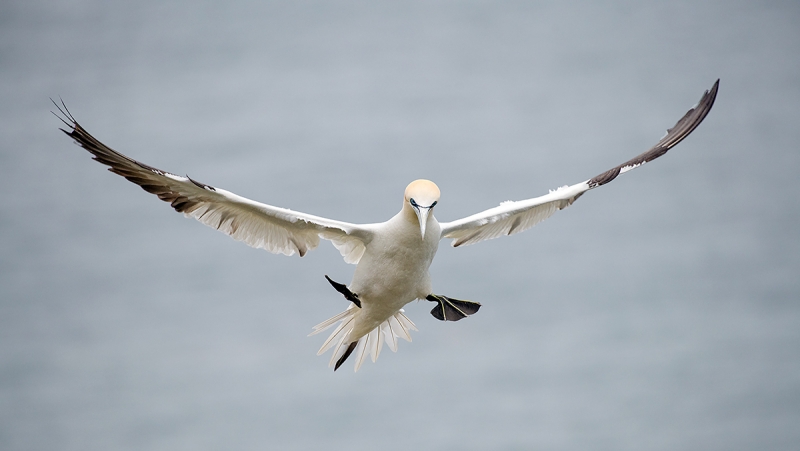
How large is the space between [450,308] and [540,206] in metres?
1.54

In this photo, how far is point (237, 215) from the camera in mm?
10773

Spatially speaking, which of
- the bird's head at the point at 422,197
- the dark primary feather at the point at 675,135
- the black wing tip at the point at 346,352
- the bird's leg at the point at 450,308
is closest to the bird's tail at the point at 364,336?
the black wing tip at the point at 346,352

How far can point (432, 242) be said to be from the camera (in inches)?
418

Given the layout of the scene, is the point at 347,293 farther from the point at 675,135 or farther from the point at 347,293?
the point at 675,135

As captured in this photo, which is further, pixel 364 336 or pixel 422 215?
pixel 364 336

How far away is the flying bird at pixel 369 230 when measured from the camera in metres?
10.1

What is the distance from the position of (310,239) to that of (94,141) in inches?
96.6

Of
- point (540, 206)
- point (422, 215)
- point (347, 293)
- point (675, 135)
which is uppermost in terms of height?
point (675, 135)

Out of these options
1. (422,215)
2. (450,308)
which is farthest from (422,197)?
(450,308)

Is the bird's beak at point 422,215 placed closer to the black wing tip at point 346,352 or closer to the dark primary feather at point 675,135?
the dark primary feather at point 675,135

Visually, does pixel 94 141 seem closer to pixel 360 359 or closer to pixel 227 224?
pixel 227 224

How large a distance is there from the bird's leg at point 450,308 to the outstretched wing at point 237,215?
990mm

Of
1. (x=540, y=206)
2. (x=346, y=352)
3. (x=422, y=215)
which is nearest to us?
(x=422, y=215)

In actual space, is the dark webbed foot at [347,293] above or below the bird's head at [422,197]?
below
